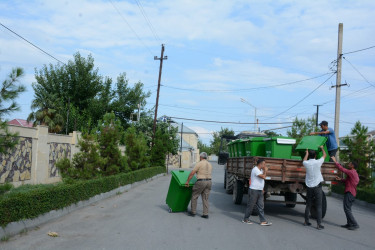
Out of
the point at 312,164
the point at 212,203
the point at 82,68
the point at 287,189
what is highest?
the point at 82,68

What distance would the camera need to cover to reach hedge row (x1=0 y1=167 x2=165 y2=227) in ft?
24.1

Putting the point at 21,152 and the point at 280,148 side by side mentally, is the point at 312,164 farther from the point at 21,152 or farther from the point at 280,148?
the point at 21,152

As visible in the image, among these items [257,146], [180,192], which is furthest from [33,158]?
[257,146]

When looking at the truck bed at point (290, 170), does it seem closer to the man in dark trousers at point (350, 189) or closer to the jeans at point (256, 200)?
the man in dark trousers at point (350, 189)

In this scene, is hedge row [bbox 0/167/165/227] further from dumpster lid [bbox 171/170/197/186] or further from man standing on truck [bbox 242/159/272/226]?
man standing on truck [bbox 242/159/272/226]

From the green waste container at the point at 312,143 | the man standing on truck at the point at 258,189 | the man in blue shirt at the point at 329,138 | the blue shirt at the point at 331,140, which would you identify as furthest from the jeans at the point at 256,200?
the blue shirt at the point at 331,140

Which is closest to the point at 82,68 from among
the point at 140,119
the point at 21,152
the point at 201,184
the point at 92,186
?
the point at 140,119

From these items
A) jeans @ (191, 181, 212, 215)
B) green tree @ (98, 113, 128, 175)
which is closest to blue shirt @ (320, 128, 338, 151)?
jeans @ (191, 181, 212, 215)

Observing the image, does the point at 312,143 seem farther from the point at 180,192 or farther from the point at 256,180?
the point at 180,192

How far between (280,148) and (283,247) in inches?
163

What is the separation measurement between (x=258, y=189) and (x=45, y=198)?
5.07m

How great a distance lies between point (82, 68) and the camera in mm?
35750

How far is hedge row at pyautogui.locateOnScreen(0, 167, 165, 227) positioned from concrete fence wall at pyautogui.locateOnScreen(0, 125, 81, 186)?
246 centimetres

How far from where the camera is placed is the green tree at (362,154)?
56.2 feet
